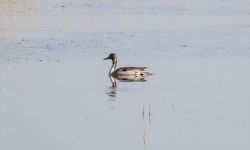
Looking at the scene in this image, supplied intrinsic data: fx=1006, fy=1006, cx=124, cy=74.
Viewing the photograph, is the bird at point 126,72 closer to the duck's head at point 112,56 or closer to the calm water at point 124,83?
the duck's head at point 112,56

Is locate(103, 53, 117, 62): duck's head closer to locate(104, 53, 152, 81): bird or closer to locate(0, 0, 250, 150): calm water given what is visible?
locate(104, 53, 152, 81): bird

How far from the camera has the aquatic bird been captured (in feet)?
54.2

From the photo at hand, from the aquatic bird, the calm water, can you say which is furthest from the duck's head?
the calm water

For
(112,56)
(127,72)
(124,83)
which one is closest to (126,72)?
(127,72)

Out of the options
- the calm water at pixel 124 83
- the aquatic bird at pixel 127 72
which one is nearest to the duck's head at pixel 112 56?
the aquatic bird at pixel 127 72

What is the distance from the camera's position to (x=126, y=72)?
668 inches

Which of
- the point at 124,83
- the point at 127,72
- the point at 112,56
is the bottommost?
the point at 124,83

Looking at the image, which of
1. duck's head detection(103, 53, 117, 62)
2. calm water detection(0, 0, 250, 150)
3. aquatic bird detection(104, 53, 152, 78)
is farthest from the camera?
duck's head detection(103, 53, 117, 62)

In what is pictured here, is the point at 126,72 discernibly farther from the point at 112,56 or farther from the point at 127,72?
the point at 112,56

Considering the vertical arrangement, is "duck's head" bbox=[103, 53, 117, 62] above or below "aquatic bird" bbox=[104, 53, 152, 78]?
above

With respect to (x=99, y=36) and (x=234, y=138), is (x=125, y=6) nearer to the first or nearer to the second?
(x=99, y=36)

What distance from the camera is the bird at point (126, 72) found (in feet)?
54.2

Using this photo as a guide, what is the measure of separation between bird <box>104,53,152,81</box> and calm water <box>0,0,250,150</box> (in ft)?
0.72

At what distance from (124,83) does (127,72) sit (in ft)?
1.38
